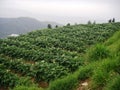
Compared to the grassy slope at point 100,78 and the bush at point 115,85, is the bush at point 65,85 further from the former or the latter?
the bush at point 115,85

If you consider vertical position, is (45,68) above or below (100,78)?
below

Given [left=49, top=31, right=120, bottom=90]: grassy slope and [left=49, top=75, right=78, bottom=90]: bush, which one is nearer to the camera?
[left=49, top=31, right=120, bottom=90]: grassy slope

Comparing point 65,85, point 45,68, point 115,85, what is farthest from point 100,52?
point 45,68

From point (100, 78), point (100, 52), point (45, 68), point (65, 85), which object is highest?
point (100, 52)

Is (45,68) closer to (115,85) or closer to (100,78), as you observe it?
(100,78)

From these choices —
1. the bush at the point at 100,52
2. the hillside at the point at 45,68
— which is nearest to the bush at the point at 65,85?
the hillside at the point at 45,68

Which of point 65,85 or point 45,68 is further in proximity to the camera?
point 45,68

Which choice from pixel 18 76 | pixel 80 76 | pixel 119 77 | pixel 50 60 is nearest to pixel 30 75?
pixel 18 76

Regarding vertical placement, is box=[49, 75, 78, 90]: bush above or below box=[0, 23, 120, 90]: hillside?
above

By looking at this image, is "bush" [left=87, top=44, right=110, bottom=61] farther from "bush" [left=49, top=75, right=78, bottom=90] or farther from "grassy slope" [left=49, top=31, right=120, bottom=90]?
"bush" [left=49, top=75, right=78, bottom=90]

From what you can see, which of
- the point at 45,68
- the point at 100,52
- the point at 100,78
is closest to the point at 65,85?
the point at 100,78

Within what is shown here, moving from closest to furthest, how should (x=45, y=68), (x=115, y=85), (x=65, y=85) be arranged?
(x=115, y=85) → (x=65, y=85) → (x=45, y=68)

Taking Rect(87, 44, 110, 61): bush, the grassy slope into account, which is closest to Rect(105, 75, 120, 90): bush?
the grassy slope

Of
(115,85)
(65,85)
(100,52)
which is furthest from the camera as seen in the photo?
(100,52)
